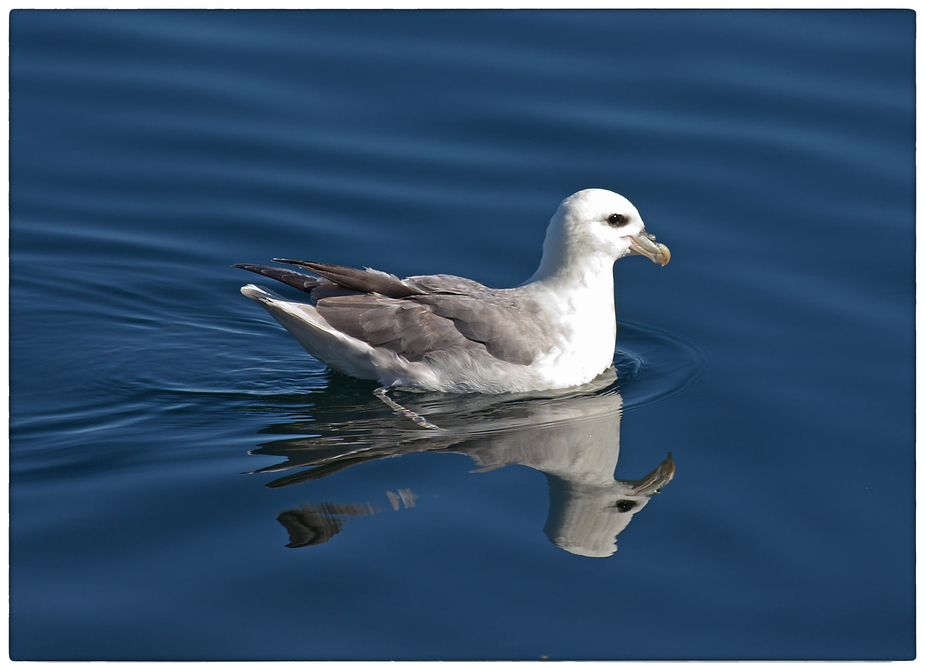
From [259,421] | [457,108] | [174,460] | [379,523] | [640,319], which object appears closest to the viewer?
[379,523]

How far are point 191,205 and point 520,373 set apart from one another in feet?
11.7

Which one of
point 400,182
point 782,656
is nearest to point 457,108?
point 400,182

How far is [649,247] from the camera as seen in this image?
7.36m

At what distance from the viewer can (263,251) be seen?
28.6ft

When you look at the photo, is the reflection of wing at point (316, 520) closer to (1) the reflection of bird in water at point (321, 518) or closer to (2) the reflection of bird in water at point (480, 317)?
(1) the reflection of bird in water at point (321, 518)

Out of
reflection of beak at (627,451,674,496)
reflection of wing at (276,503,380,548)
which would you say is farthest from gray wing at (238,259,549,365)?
reflection of wing at (276,503,380,548)

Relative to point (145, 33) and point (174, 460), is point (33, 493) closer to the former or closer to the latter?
point (174, 460)

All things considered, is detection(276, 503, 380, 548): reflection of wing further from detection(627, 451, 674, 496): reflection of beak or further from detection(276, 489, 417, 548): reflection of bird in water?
detection(627, 451, 674, 496): reflection of beak

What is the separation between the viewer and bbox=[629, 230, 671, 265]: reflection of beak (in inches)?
289

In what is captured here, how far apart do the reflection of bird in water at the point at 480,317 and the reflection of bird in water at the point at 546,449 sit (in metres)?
0.22

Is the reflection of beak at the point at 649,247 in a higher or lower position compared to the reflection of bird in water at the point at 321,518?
higher

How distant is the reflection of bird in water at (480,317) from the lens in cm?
716

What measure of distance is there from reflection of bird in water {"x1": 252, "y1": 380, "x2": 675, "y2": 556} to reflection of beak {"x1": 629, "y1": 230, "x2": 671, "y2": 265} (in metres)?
1.01

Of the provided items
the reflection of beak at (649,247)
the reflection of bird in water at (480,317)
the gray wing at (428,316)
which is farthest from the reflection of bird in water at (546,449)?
the reflection of beak at (649,247)
